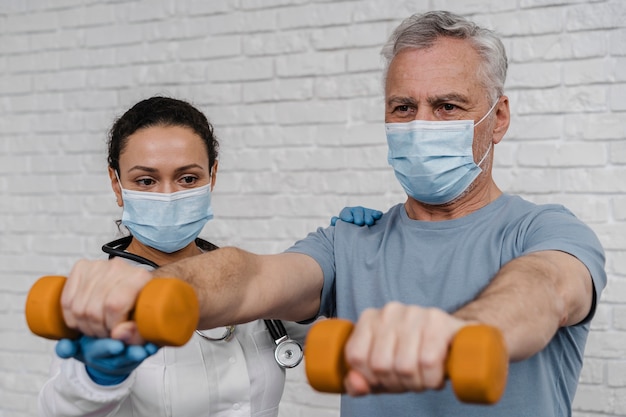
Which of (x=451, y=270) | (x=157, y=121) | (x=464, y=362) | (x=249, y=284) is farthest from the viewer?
(x=157, y=121)

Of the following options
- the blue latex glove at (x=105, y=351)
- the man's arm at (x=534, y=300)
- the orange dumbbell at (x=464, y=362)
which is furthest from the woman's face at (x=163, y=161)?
the orange dumbbell at (x=464, y=362)

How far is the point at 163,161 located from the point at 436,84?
640 millimetres

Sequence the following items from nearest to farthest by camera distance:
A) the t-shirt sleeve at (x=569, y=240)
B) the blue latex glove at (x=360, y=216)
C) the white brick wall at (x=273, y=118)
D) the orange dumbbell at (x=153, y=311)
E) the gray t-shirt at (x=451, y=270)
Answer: the orange dumbbell at (x=153, y=311) < the t-shirt sleeve at (x=569, y=240) < the gray t-shirt at (x=451, y=270) < the blue latex glove at (x=360, y=216) < the white brick wall at (x=273, y=118)

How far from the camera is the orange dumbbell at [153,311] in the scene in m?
0.89

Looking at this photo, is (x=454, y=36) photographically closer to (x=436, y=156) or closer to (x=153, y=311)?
(x=436, y=156)

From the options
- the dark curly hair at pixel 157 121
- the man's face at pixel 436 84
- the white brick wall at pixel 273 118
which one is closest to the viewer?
the man's face at pixel 436 84

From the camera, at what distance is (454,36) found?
1.53m

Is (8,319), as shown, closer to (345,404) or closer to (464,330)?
(345,404)

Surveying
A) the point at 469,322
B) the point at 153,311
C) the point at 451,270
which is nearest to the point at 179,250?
the point at 451,270

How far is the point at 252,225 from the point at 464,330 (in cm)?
195

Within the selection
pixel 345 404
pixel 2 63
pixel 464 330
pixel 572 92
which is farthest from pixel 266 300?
pixel 2 63

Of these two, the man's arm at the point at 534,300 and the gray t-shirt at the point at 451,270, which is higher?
the man's arm at the point at 534,300

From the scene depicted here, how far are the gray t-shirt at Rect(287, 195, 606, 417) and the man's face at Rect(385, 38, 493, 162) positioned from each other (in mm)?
188

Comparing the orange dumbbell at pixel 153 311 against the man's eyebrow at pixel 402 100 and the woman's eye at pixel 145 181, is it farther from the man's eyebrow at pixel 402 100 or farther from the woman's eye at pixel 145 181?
the woman's eye at pixel 145 181
